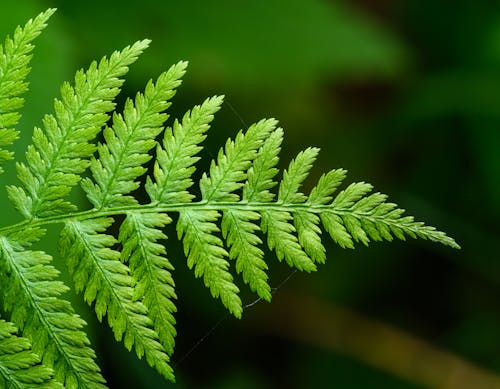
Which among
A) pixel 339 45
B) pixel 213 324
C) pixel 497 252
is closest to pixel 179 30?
pixel 339 45

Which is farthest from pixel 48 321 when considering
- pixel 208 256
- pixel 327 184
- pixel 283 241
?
pixel 327 184

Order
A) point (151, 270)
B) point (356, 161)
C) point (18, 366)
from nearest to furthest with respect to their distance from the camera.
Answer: point (18, 366) → point (151, 270) → point (356, 161)

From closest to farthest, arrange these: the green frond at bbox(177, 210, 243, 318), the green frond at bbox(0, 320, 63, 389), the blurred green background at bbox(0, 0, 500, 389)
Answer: the green frond at bbox(0, 320, 63, 389), the green frond at bbox(177, 210, 243, 318), the blurred green background at bbox(0, 0, 500, 389)

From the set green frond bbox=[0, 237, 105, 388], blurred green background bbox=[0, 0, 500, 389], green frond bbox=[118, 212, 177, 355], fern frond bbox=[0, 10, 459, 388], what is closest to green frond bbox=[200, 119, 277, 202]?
fern frond bbox=[0, 10, 459, 388]

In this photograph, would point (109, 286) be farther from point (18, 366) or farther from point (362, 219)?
point (362, 219)

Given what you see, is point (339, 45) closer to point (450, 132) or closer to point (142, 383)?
point (450, 132)

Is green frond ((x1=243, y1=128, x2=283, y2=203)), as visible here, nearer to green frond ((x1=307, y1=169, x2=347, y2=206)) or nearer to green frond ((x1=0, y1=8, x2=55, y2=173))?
green frond ((x1=307, y1=169, x2=347, y2=206))
